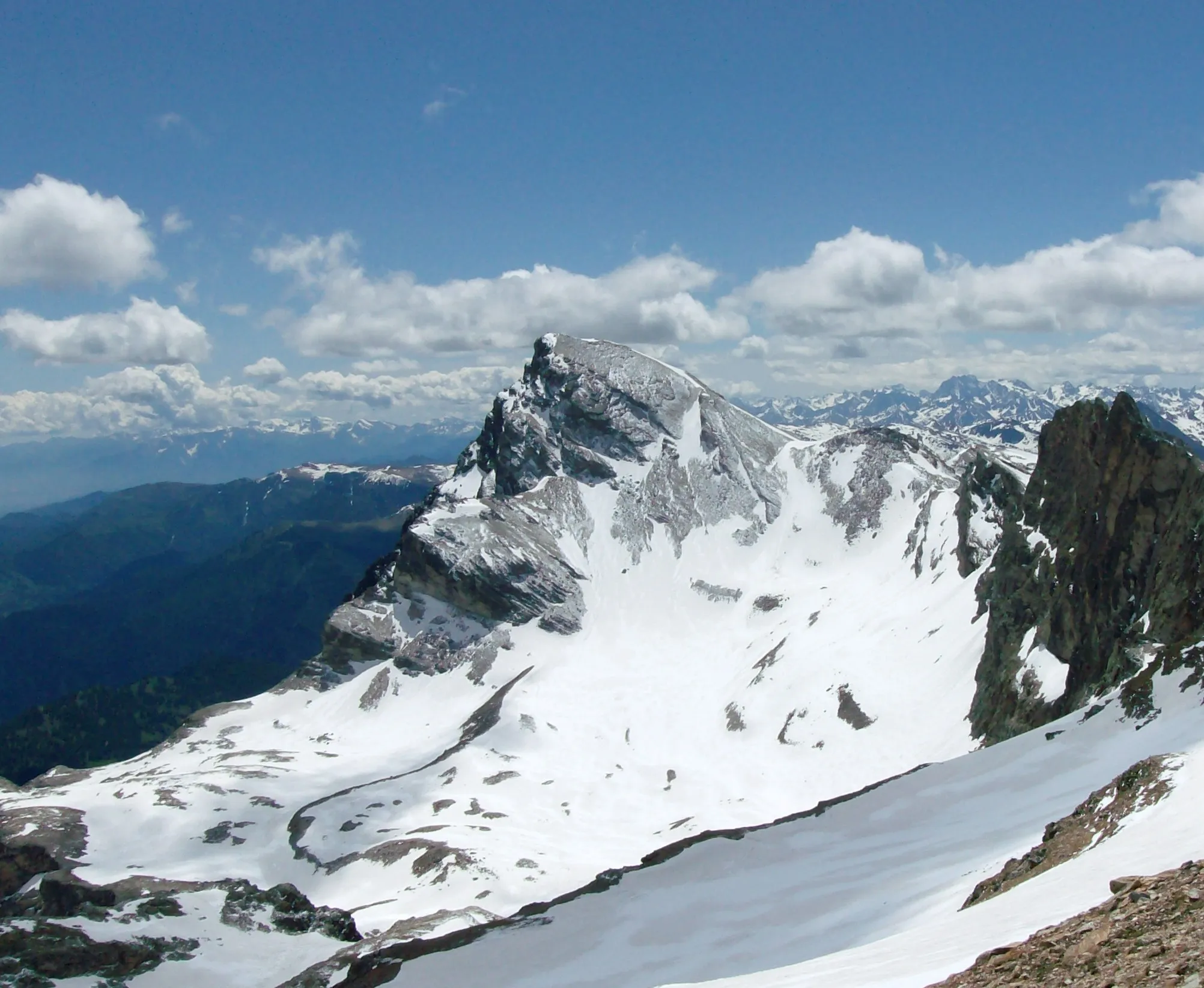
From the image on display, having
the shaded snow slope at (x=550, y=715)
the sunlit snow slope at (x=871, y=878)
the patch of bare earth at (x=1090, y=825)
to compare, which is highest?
the patch of bare earth at (x=1090, y=825)

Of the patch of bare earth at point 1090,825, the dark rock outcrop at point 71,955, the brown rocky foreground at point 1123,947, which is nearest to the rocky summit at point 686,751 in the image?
the patch of bare earth at point 1090,825

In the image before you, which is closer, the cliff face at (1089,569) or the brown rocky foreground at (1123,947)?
the brown rocky foreground at (1123,947)

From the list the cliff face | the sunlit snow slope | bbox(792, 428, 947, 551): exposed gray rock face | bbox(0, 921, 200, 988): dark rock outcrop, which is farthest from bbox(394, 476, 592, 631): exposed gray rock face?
the sunlit snow slope

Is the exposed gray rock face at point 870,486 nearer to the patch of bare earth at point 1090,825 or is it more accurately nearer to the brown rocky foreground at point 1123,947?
the patch of bare earth at point 1090,825

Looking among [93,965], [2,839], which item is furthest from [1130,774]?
[2,839]

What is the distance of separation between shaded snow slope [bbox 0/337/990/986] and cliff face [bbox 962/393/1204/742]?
11.3 m

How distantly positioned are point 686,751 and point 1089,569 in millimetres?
64939

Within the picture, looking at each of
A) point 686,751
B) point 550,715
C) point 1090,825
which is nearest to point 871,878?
point 1090,825

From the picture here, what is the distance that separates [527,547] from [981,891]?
6361 inches

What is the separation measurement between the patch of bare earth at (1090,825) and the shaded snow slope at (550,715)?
37044 mm

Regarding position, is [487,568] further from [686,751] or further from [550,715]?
[686,751]

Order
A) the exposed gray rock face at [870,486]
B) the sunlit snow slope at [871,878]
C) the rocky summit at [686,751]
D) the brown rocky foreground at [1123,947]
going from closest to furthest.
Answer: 1. the brown rocky foreground at [1123,947]
2. the sunlit snow slope at [871,878]
3. the rocky summit at [686,751]
4. the exposed gray rock face at [870,486]

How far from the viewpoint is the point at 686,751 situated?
12138 centimetres

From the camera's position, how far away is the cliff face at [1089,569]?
58.3 metres
